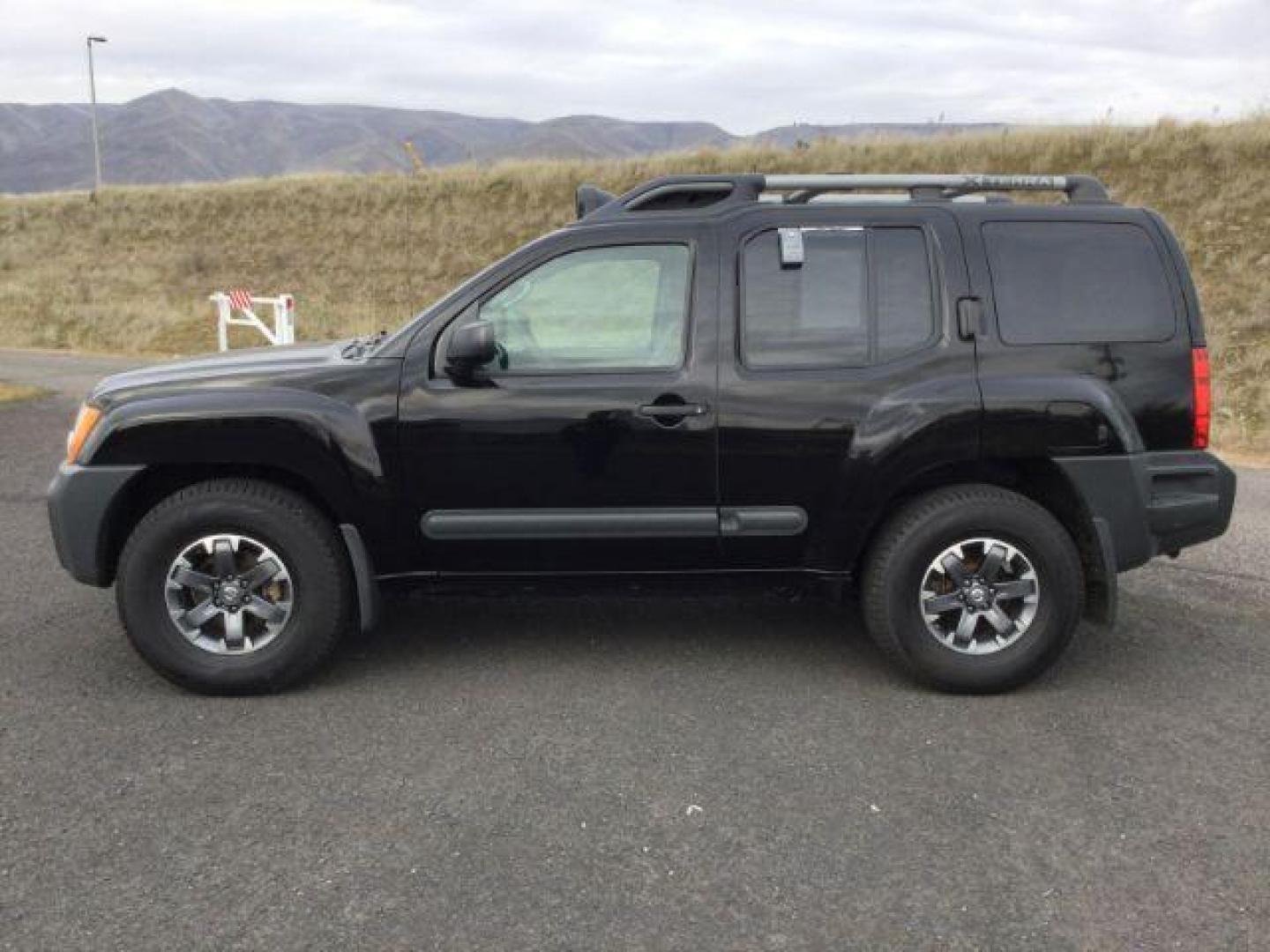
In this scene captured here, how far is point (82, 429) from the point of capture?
453cm

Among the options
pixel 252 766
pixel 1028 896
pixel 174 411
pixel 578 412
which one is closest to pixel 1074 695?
pixel 1028 896

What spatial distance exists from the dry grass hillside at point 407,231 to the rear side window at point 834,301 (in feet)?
29.0

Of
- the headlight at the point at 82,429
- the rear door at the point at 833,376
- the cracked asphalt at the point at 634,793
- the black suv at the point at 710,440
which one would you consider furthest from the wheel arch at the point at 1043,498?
the headlight at the point at 82,429

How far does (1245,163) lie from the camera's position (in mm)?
23391

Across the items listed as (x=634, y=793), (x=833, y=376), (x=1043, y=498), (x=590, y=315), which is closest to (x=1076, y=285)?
(x=1043, y=498)

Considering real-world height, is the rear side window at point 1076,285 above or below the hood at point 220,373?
above

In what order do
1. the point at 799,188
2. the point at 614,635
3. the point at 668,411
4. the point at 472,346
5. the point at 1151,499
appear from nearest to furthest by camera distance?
1. the point at 472,346
2. the point at 668,411
3. the point at 1151,499
4. the point at 799,188
5. the point at 614,635

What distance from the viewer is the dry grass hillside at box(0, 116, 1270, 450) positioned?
21.0m

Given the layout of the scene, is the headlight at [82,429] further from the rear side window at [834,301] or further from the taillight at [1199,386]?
the taillight at [1199,386]

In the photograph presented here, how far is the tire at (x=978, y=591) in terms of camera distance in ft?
14.5

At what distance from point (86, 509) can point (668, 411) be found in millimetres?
2273

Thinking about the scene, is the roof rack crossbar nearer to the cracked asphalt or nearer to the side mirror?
the side mirror

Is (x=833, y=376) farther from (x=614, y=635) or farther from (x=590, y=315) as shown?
(x=614, y=635)

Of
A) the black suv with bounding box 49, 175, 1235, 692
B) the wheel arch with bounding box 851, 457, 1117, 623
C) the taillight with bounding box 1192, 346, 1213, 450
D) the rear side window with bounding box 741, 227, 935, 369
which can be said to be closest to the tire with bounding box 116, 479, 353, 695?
the black suv with bounding box 49, 175, 1235, 692
